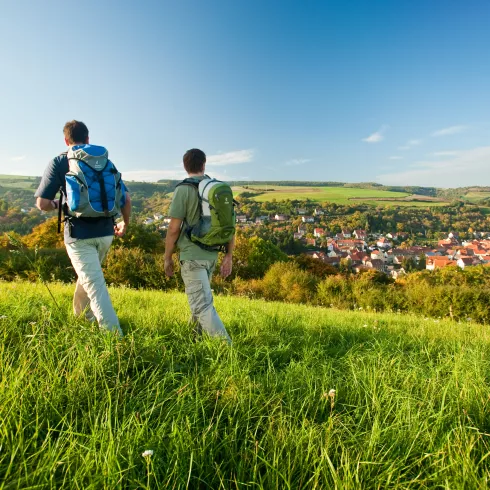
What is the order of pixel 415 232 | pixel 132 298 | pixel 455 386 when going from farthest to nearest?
1. pixel 415 232
2. pixel 132 298
3. pixel 455 386

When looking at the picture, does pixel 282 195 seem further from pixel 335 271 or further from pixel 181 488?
pixel 181 488

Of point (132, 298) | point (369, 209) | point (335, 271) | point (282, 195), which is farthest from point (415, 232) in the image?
point (132, 298)

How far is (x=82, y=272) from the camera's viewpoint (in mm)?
2922

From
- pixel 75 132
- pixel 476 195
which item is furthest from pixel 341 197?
pixel 75 132

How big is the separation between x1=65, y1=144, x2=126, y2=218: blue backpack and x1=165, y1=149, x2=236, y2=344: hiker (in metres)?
0.61

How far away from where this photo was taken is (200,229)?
10.1ft

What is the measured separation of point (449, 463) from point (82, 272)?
3.01 meters

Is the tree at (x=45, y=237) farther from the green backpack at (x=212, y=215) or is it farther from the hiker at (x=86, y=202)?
the green backpack at (x=212, y=215)

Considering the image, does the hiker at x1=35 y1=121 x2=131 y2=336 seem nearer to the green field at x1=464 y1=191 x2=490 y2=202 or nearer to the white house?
the white house

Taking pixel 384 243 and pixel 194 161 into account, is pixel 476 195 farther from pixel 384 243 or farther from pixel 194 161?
pixel 194 161

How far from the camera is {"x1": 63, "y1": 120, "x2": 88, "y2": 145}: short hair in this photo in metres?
3.03

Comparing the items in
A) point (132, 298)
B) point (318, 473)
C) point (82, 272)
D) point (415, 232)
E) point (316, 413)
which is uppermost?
point (82, 272)

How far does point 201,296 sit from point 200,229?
0.67 metres

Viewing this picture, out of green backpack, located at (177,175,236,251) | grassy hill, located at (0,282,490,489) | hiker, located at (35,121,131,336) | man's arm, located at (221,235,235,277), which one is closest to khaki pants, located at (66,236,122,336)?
hiker, located at (35,121,131,336)
